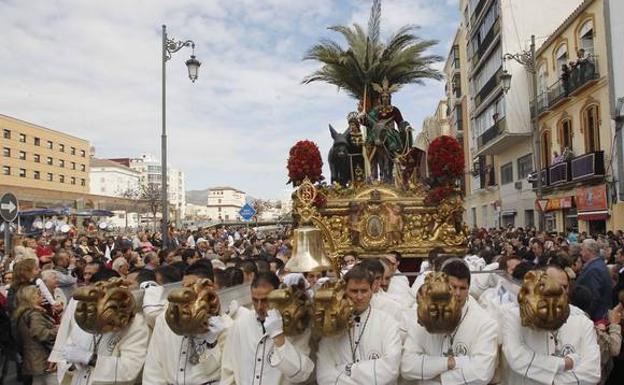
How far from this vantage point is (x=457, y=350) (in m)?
3.71

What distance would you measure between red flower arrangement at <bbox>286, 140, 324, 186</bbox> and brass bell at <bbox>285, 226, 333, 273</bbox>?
3407 millimetres

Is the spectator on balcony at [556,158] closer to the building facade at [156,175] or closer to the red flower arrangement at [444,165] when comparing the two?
the red flower arrangement at [444,165]

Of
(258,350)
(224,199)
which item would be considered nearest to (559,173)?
(258,350)

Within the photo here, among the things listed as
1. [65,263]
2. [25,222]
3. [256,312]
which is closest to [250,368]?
[256,312]

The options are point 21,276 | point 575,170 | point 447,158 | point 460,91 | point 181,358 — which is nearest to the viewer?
point 181,358

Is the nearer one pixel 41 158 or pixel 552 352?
pixel 552 352

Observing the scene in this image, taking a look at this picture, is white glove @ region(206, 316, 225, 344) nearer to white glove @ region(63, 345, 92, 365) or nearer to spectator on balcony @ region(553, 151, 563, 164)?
white glove @ region(63, 345, 92, 365)

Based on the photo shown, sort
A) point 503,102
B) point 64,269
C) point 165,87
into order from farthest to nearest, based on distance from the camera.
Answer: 1. point 503,102
2. point 165,87
3. point 64,269

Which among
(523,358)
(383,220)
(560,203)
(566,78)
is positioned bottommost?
(523,358)

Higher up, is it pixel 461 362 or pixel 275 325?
pixel 275 325

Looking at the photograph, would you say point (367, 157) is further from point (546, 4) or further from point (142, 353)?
point (546, 4)

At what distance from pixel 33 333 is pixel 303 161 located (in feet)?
15.2

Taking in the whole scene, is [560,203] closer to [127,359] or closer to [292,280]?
[292,280]

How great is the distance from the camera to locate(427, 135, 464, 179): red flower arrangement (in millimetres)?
8992
